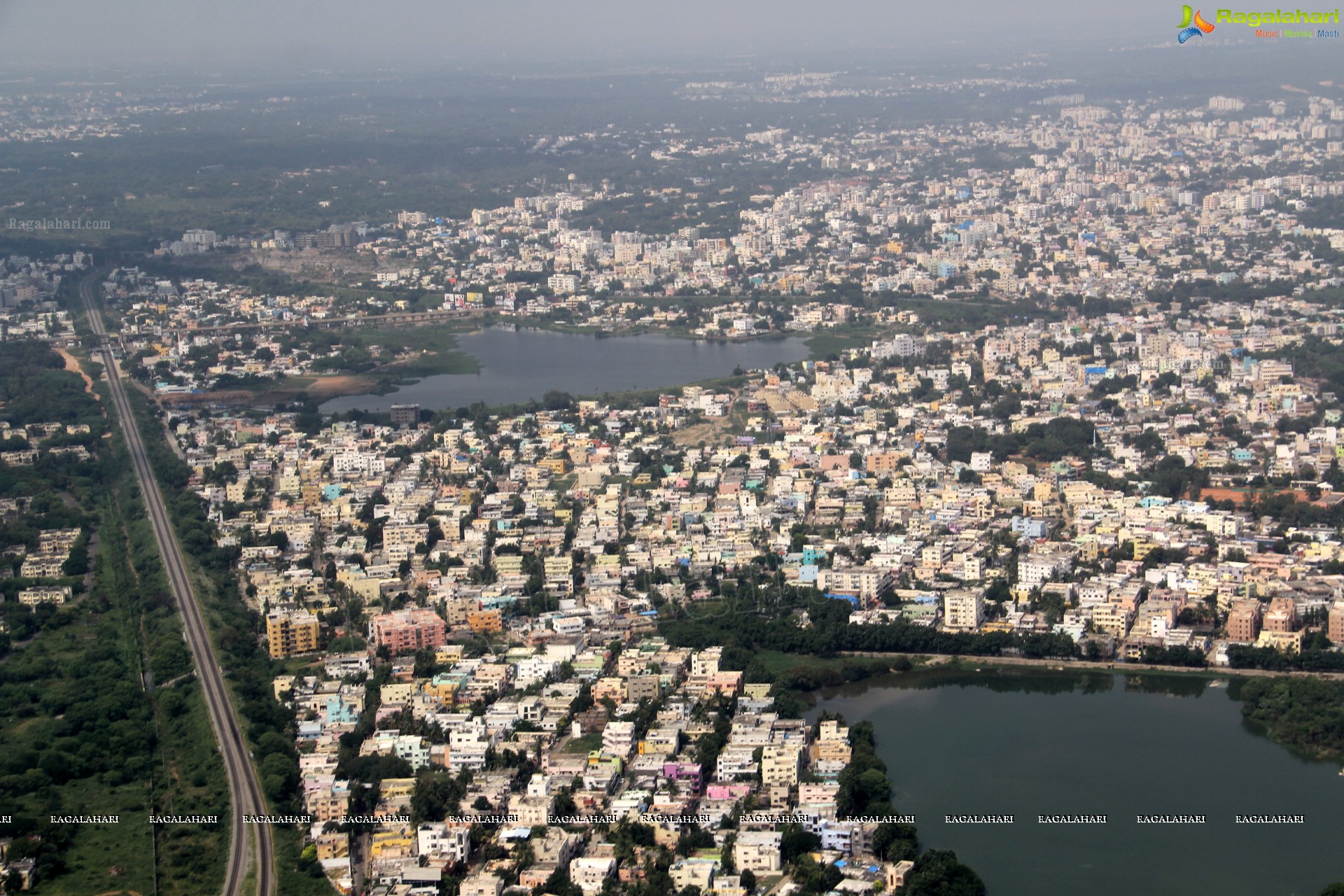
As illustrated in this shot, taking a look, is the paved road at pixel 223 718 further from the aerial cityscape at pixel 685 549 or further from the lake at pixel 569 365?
the lake at pixel 569 365

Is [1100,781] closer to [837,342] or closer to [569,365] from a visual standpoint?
[569,365]

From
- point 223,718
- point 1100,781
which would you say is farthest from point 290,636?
point 1100,781

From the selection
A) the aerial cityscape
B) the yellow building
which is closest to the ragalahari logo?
the aerial cityscape

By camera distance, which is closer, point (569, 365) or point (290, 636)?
point (290, 636)

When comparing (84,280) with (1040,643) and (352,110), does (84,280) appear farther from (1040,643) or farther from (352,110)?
(352,110)

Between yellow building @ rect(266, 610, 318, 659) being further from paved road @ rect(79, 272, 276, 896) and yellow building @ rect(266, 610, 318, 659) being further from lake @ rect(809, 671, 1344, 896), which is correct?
lake @ rect(809, 671, 1344, 896)

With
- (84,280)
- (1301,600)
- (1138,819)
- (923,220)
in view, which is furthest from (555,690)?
(923,220)

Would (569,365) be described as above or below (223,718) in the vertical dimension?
below
